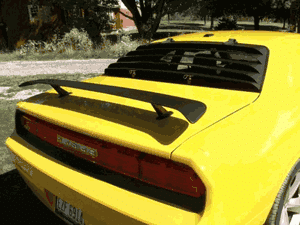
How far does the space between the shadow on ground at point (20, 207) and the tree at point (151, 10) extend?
655 inches

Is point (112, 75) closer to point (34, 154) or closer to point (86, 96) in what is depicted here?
point (86, 96)

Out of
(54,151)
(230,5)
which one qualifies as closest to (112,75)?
(54,151)

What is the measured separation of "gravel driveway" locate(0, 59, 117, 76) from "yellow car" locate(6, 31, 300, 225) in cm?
866

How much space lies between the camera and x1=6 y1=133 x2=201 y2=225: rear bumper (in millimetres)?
1557

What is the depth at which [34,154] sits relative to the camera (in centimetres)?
221

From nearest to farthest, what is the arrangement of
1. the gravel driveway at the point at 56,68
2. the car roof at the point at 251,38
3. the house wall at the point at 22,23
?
the car roof at the point at 251,38 < the gravel driveway at the point at 56,68 < the house wall at the point at 22,23

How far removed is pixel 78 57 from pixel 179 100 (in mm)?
13435

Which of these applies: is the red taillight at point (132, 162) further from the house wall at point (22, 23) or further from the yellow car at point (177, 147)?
the house wall at point (22, 23)

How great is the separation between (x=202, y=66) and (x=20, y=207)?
217 centimetres

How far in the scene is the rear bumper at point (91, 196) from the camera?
1.56 m

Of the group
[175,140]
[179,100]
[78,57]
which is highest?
[179,100]

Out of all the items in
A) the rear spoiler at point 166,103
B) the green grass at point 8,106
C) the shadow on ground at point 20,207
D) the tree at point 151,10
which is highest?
the tree at point 151,10

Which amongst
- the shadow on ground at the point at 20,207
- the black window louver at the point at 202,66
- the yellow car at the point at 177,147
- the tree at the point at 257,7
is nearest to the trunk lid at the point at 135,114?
the yellow car at the point at 177,147

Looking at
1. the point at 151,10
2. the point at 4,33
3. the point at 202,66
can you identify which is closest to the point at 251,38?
the point at 202,66
